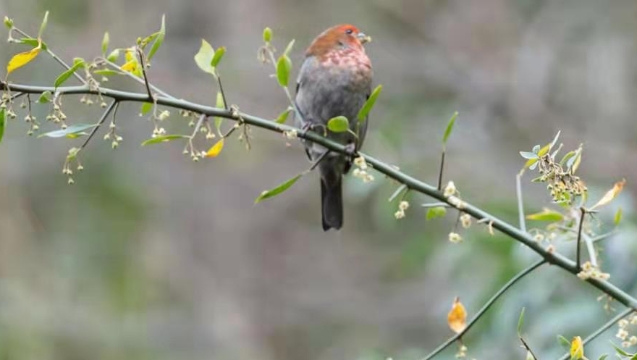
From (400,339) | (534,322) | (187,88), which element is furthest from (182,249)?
(534,322)

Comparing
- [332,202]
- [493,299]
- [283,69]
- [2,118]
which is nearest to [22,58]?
[2,118]

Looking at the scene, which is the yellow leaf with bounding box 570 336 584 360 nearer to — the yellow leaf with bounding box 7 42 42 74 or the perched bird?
the yellow leaf with bounding box 7 42 42 74

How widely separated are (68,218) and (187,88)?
1.40 m

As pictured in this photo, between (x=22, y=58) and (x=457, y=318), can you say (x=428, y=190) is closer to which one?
(x=457, y=318)

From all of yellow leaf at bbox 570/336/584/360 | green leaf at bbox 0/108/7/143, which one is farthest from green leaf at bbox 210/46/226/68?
yellow leaf at bbox 570/336/584/360

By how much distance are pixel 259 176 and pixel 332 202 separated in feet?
14.7

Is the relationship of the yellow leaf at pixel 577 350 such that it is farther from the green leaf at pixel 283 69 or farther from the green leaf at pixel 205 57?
the green leaf at pixel 205 57

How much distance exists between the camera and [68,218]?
7.55m

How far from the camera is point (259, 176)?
7.95 meters

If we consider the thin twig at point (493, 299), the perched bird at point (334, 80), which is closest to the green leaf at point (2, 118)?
the thin twig at point (493, 299)

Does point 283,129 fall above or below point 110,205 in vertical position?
below

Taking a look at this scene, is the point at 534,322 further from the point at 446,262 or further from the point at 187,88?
the point at 187,88

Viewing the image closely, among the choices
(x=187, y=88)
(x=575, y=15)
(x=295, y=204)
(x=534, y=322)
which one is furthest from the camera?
(x=295, y=204)

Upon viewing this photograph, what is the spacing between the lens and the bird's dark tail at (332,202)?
340 cm
